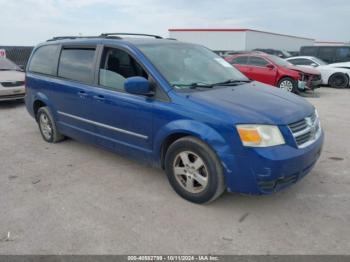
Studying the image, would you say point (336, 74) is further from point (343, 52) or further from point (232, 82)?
point (232, 82)

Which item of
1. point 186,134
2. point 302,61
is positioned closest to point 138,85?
point 186,134

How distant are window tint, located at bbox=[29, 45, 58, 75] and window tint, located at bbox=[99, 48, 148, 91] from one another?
1.36m

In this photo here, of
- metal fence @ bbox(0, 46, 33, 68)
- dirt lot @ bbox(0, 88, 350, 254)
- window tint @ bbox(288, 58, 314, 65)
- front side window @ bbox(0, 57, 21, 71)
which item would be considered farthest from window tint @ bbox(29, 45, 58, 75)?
window tint @ bbox(288, 58, 314, 65)

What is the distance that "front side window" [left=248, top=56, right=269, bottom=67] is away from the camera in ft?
39.2

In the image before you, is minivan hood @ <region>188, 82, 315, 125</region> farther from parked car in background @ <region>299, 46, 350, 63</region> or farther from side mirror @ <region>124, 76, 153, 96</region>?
parked car in background @ <region>299, 46, 350, 63</region>

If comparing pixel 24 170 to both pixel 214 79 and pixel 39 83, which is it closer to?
pixel 39 83

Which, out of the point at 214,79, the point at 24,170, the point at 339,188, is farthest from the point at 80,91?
the point at 339,188

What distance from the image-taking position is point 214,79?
4082mm

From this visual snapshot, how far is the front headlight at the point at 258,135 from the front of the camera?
305 centimetres

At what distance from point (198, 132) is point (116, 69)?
A: 157 centimetres

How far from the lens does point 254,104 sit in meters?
3.41

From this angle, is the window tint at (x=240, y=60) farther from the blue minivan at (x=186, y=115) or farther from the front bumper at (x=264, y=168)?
the front bumper at (x=264, y=168)

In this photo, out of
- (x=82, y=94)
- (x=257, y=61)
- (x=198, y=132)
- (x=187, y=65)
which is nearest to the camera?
(x=198, y=132)

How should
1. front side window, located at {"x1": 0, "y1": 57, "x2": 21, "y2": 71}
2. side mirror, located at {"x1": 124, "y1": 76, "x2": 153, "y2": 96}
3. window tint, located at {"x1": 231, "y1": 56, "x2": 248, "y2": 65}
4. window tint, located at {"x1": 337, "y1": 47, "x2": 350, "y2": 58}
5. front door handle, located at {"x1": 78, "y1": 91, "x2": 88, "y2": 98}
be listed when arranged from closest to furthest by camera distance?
side mirror, located at {"x1": 124, "y1": 76, "x2": 153, "y2": 96} → front door handle, located at {"x1": 78, "y1": 91, "x2": 88, "y2": 98} → front side window, located at {"x1": 0, "y1": 57, "x2": 21, "y2": 71} → window tint, located at {"x1": 231, "y1": 56, "x2": 248, "y2": 65} → window tint, located at {"x1": 337, "y1": 47, "x2": 350, "y2": 58}
